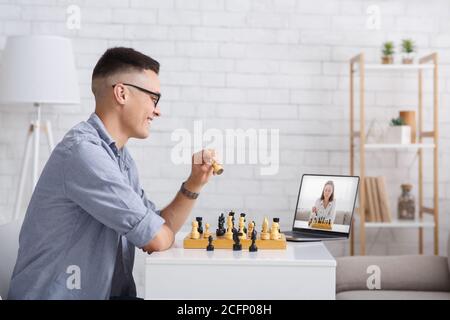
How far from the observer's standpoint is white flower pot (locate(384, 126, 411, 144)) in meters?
3.75

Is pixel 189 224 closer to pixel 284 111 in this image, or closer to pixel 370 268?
pixel 284 111

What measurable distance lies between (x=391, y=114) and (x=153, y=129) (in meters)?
1.44

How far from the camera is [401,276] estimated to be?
293 centimetres

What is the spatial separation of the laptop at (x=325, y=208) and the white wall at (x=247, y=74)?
142 centimetres

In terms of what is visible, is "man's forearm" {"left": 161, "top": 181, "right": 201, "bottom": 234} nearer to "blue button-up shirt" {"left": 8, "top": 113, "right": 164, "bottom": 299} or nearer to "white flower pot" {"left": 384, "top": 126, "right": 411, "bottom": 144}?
"blue button-up shirt" {"left": 8, "top": 113, "right": 164, "bottom": 299}

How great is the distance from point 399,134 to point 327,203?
1.39 m

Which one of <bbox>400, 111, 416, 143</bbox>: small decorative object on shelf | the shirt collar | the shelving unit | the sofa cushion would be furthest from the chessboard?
<bbox>400, 111, 416, 143</bbox>: small decorative object on shelf

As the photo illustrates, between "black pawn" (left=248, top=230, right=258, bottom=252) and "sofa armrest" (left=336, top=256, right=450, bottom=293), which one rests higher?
"black pawn" (left=248, top=230, right=258, bottom=252)

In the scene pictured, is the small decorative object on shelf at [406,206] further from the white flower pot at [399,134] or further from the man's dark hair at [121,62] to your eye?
the man's dark hair at [121,62]

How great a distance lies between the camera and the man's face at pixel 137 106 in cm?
210

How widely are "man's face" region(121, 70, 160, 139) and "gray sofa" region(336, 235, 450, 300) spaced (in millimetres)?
1254

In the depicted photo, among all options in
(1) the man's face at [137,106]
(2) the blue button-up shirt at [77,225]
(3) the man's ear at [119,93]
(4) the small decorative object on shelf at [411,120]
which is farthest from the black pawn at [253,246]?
(4) the small decorative object on shelf at [411,120]

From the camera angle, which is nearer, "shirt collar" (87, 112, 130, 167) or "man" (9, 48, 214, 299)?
"man" (9, 48, 214, 299)
